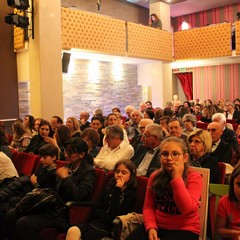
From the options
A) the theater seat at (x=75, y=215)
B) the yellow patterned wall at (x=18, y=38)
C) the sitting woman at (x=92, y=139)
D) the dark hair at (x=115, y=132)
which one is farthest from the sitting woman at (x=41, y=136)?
the yellow patterned wall at (x=18, y=38)

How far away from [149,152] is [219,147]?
3.09ft

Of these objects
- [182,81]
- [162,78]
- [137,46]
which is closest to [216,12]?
[182,81]

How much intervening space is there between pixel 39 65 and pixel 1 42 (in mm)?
1610

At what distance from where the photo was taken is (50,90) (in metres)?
8.06

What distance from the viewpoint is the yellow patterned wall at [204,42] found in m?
11.1

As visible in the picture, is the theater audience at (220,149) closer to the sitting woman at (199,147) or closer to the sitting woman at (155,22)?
the sitting woman at (199,147)

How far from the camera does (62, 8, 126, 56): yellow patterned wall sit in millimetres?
8461

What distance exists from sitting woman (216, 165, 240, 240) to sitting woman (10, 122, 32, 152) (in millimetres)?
3951

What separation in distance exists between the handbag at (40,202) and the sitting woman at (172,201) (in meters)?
0.88

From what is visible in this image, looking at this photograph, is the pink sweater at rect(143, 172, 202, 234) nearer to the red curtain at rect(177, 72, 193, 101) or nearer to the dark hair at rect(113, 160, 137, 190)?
the dark hair at rect(113, 160, 137, 190)

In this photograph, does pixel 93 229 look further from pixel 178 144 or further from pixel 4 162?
pixel 4 162

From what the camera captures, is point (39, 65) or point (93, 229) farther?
point (39, 65)

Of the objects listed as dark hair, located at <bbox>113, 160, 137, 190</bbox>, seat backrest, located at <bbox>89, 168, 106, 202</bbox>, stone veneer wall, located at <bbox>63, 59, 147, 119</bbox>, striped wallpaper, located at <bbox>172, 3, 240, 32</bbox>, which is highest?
striped wallpaper, located at <bbox>172, 3, 240, 32</bbox>

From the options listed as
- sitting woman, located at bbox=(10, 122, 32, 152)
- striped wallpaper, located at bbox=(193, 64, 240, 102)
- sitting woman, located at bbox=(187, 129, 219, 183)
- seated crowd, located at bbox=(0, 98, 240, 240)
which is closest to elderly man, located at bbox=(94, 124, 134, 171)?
seated crowd, located at bbox=(0, 98, 240, 240)
